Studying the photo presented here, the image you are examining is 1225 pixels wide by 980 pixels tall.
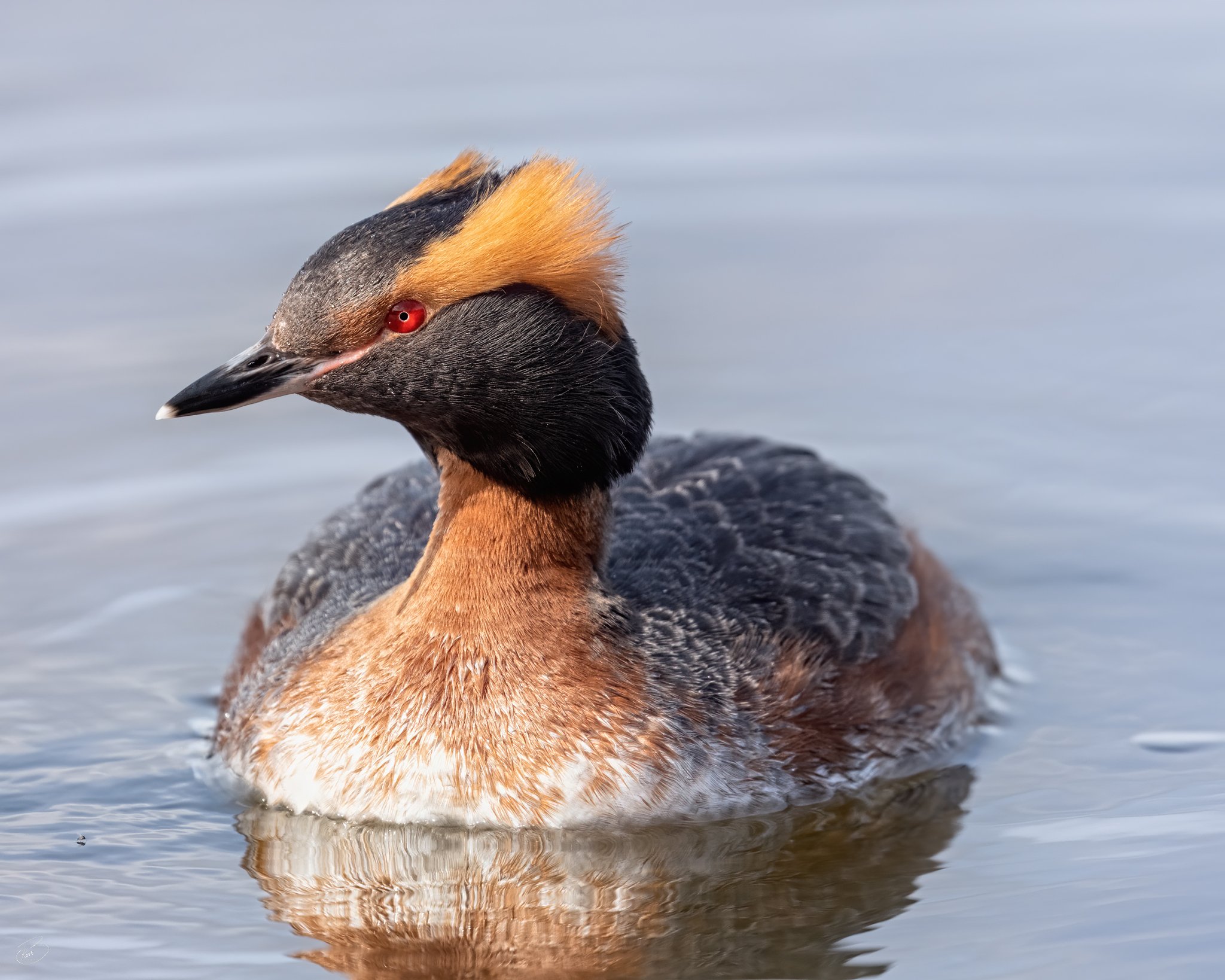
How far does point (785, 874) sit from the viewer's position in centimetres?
973

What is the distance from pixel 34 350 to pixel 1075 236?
8037mm

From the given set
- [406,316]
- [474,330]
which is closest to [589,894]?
[474,330]

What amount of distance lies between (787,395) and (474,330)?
19.5 feet

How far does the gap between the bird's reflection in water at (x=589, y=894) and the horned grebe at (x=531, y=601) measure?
17 centimetres

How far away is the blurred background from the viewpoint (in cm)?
948

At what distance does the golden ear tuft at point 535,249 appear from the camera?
8.88 meters

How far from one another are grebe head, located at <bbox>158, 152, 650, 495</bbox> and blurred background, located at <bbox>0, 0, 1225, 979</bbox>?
2252 mm

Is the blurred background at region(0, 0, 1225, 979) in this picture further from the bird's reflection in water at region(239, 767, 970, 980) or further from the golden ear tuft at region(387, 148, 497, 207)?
the golden ear tuft at region(387, 148, 497, 207)

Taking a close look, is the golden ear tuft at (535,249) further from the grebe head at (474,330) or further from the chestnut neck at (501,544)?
the chestnut neck at (501,544)

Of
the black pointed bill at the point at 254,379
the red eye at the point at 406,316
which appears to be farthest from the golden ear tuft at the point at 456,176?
the black pointed bill at the point at 254,379

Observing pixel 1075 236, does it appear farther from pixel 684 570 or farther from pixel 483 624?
pixel 483 624

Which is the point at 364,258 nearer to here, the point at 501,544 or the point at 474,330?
the point at 474,330

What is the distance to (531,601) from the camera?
9570mm

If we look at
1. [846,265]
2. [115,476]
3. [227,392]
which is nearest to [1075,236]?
[846,265]
